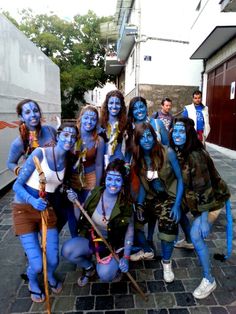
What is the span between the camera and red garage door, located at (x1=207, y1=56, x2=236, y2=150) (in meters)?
10.1

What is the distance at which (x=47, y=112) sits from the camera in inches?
415

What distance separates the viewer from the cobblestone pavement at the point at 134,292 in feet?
8.53

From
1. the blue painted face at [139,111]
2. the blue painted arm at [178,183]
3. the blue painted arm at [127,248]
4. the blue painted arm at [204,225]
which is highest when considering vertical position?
the blue painted face at [139,111]

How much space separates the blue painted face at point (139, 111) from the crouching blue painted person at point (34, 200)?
961 millimetres

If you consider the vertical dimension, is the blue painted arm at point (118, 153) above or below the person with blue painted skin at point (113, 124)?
below


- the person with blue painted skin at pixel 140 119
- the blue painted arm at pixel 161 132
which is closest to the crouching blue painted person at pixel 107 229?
the person with blue painted skin at pixel 140 119

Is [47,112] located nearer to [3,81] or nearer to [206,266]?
[3,81]

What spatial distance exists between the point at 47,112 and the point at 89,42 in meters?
21.5

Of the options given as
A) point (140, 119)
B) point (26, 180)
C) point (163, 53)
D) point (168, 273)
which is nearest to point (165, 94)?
point (163, 53)

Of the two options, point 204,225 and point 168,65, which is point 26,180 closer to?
point 204,225

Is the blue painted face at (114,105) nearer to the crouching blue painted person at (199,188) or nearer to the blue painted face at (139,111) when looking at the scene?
the blue painted face at (139,111)

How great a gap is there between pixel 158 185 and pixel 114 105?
40.9 inches

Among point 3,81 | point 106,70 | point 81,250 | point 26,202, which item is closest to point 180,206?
point 81,250

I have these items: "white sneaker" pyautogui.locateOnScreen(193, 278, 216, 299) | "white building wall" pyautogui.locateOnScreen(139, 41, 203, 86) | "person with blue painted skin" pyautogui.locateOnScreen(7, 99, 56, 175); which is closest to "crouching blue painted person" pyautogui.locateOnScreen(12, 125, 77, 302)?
"person with blue painted skin" pyautogui.locateOnScreen(7, 99, 56, 175)
